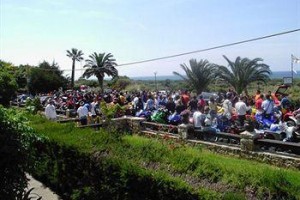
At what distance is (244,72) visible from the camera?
116ft

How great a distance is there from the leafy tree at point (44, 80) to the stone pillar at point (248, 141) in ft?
166

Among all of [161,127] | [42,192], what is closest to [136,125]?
[161,127]

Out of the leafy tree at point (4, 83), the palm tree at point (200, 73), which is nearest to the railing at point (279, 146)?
the leafy tree at point (4, 83)

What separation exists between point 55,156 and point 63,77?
57.5 metres

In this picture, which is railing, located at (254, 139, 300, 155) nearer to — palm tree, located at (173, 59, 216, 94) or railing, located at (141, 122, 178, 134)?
railing, located at (141, 122, 178, 134)

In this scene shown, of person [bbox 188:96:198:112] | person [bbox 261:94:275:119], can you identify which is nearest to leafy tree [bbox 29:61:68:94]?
person [bbox 188:96:198:112]

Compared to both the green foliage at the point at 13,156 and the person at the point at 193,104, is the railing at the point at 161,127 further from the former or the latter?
the green foliage at the point at 13,156

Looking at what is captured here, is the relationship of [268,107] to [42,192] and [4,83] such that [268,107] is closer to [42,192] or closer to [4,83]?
[4,83]

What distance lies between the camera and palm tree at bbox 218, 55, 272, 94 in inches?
1388

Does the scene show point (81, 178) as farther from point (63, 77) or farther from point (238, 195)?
point (63, 77)

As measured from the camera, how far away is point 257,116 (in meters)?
15.3

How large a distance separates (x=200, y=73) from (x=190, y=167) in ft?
110

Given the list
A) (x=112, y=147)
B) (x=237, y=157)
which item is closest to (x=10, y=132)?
(x=112, y=147)

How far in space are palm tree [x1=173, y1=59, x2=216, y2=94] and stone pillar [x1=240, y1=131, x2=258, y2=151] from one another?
27.4 m
